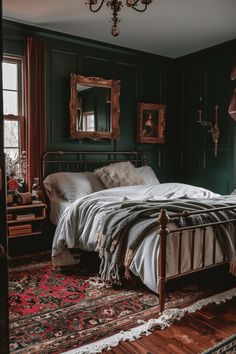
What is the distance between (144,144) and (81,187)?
171 cm

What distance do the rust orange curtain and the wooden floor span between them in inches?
106

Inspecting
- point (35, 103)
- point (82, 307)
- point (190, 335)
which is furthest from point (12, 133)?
point (190, 335)

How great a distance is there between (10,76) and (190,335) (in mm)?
3669

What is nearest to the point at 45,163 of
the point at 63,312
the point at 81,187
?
the point at 81,187

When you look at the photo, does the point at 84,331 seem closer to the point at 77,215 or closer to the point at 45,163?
the point at 77,215

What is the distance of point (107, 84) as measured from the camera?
4.93 m

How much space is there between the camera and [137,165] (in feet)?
A: 17.7

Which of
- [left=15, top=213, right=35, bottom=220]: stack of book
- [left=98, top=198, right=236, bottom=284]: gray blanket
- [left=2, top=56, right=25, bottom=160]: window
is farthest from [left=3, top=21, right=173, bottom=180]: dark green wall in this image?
[left=98, top=198, right=236, bottom=284]: gray blanket

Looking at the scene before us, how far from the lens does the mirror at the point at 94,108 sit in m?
4.66

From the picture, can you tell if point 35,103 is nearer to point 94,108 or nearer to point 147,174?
point 94,108

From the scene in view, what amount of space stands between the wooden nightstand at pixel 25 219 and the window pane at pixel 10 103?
129cm

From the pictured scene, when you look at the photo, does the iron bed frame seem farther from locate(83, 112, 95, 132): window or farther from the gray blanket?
locate(83, 112, 95, 132): window

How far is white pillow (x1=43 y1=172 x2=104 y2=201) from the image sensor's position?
13.5ft

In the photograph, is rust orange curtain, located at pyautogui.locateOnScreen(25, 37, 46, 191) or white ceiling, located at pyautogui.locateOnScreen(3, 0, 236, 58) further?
rust orange curtain, located at pyautogui.locateOnScreen(25, 37, 46, 191)
